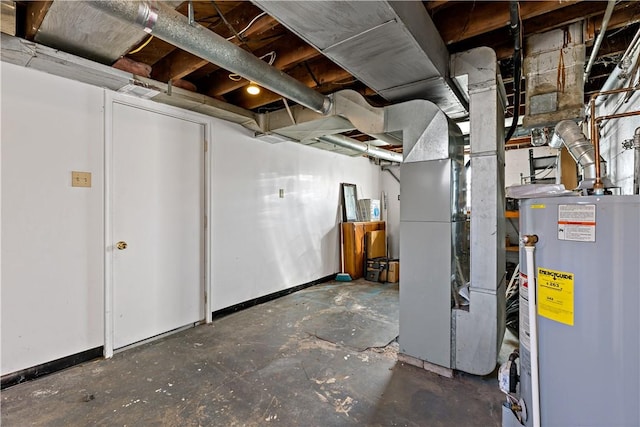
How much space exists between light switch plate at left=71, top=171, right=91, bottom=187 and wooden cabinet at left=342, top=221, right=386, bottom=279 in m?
3.92

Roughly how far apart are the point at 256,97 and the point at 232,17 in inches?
52.1

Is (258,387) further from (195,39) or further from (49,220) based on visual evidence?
(195,39)

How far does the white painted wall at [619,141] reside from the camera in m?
2.22

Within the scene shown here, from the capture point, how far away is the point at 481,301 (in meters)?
2.18

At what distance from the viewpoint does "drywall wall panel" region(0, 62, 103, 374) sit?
212 centimetres

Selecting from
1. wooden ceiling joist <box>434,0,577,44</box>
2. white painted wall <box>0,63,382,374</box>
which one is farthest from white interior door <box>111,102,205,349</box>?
wooden ceiling joist <box>434,0,577,44</box>

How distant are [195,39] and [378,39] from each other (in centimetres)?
106

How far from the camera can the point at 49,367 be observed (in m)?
2.29

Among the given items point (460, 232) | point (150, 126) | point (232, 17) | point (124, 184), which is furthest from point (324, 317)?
point (232, 17)

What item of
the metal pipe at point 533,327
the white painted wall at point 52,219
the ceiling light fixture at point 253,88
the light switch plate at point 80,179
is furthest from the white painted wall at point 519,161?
the light switch plate at point 80,179

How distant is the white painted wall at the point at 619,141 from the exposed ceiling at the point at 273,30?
364 millimetres

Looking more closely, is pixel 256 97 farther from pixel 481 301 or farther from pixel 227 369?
pixel 481 301

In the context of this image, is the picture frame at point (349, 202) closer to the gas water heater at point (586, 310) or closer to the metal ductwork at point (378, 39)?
the metal ductwork at point (378, 39)

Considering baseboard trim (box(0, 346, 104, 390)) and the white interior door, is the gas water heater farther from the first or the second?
baseboard trim (box(0, 346, 104, 390))
